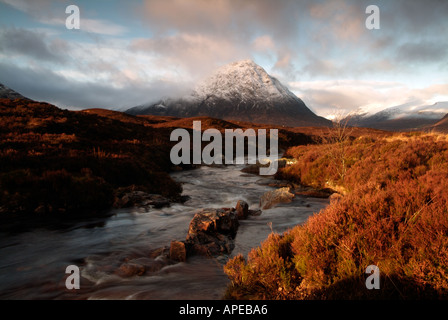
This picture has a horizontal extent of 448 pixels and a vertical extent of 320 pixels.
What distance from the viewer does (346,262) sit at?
127 inches

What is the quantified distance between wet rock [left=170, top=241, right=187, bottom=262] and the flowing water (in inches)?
7.4

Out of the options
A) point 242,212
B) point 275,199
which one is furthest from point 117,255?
point 275,199

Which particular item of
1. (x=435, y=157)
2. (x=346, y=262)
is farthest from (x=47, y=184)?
(x=435, y=157)

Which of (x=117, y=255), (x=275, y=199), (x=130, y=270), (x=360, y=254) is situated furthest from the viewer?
(x=275, y=199)

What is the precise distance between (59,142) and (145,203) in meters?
8.39

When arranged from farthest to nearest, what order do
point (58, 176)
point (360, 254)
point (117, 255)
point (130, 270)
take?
point (58, 176) < point (117, 255) < point (130, 270) < point (360, 254)

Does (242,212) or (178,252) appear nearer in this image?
(178,252)

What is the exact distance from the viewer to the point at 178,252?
5.66 metres

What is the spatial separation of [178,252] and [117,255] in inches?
→ 64.1

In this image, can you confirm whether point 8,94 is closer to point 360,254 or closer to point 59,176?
point 59,176

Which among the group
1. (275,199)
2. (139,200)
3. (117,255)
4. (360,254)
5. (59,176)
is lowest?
(117,255)

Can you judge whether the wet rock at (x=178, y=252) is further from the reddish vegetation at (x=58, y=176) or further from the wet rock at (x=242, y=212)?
the reddish vegetation at (x=58, y=176)

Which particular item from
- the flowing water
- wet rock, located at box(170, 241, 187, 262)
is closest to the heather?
the flowing water

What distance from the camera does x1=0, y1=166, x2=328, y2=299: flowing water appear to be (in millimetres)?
4227
